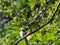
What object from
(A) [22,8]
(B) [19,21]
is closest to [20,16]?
(B) [19,21]

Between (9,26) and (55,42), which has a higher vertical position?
(55,42)

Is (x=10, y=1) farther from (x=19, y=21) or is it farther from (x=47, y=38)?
(x=47, y=38)

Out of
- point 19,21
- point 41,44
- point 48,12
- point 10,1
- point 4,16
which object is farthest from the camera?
point 4,16

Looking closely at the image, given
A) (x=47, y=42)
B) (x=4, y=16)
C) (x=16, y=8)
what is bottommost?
(x=4, y=16)

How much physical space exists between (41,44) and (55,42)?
0.10 m

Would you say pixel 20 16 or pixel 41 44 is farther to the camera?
pixel 20 16

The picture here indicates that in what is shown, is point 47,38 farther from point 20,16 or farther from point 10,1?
point 10,1

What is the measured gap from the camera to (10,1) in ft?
9.57

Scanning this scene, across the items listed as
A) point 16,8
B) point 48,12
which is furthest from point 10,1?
point 48,12

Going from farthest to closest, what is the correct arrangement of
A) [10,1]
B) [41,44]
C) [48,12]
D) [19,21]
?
1. [10,1]
2. [19,21]
3. [48,12]
4. [41,44]

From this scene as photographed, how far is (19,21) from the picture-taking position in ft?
8.84

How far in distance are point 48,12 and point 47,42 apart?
3.82ft

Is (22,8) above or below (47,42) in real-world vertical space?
below

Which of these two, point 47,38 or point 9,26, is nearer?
point 47,38
